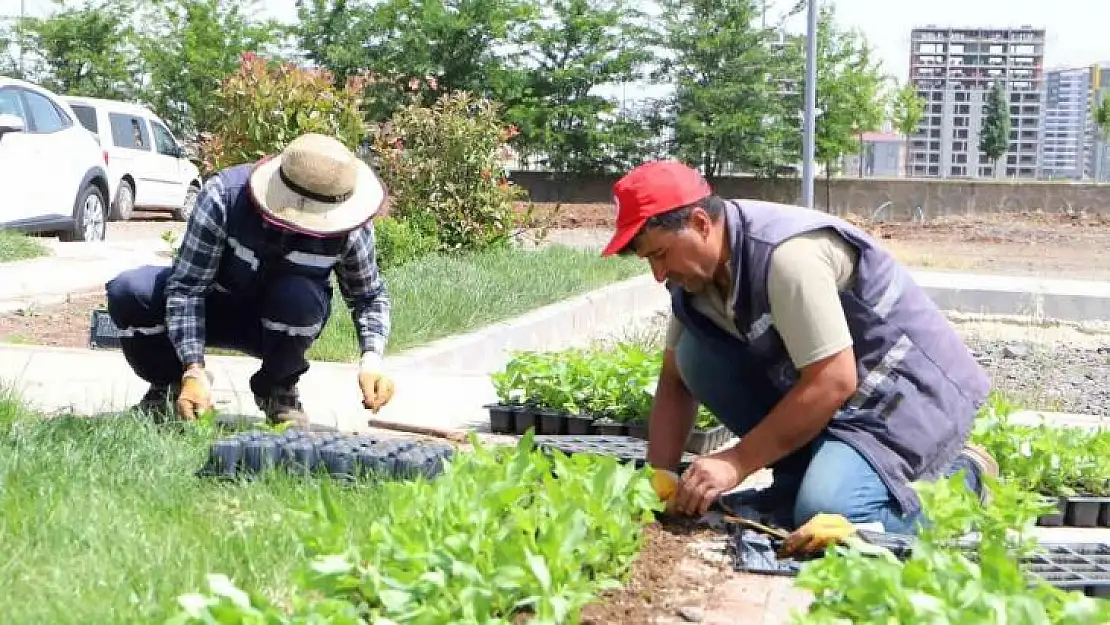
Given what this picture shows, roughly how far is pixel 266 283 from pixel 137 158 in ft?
54.2

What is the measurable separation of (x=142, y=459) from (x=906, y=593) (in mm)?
2443

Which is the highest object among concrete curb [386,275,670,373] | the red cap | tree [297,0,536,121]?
tree [297,0,536,121]

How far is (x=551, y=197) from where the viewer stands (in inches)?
1405

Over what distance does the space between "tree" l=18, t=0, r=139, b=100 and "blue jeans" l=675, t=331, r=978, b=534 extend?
3152cm

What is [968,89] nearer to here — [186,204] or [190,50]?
[190,50]

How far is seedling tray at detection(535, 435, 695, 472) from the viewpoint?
4.55m

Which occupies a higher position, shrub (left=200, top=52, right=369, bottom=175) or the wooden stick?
shrub (left=200, top=52, right=369, bottom=175)

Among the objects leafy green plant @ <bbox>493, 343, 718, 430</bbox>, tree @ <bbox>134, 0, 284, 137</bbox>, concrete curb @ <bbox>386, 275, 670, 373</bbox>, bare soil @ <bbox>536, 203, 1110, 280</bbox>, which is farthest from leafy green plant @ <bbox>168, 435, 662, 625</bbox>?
tree @ <bbox>134, 0, 284, 137</bbox>

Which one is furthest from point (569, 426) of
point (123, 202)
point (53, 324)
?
point (123, 202)

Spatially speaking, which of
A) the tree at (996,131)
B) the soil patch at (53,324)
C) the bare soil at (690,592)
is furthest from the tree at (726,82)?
the tree at (996,131)

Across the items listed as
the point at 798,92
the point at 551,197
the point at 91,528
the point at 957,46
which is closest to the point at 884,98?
the point at 798,92

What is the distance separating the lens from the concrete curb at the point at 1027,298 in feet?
43.0

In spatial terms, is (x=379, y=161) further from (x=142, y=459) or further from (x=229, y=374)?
(x=142, y=459)

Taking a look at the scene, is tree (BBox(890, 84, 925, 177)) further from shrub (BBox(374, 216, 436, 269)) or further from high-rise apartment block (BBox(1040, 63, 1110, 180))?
high-rise apartment block (BBox(1040, 63, 1110, 180))
